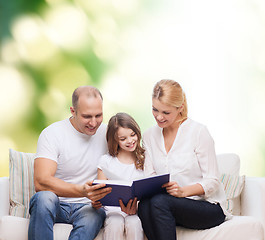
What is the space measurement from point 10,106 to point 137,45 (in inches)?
48.9

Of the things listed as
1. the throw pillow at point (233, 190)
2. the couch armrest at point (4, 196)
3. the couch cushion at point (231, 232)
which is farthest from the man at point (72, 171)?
the throw pillow at point (233, 190)

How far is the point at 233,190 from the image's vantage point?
9.12 ft

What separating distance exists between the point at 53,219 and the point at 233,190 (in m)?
1.18

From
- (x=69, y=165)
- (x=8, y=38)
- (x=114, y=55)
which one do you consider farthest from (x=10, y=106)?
(x=69, y=165)

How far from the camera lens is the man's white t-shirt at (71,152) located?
2.51m

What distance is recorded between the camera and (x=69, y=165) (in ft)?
8.29

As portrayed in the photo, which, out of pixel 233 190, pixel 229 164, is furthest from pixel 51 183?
pixel 229 164

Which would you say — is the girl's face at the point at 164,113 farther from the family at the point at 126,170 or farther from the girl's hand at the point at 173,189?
the girl's hand at the point at 173,189

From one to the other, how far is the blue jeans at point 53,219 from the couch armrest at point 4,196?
0.43m

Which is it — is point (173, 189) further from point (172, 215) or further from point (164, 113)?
point (164, 113)

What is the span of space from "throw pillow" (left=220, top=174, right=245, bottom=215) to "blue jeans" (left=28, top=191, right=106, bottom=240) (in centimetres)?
85

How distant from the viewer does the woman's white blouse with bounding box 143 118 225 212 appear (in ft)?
7.61

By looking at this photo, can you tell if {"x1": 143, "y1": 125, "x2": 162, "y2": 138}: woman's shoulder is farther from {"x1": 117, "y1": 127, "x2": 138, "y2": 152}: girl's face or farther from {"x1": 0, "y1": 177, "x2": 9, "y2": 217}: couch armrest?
{"x1": 0, "y1": 177, "x2": 9, "y2": 217}: couch armrest

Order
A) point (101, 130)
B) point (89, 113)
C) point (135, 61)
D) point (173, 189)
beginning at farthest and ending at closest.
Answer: point (135, 61) → point (101, 130) → point (89, 113) → point (173, 189)
